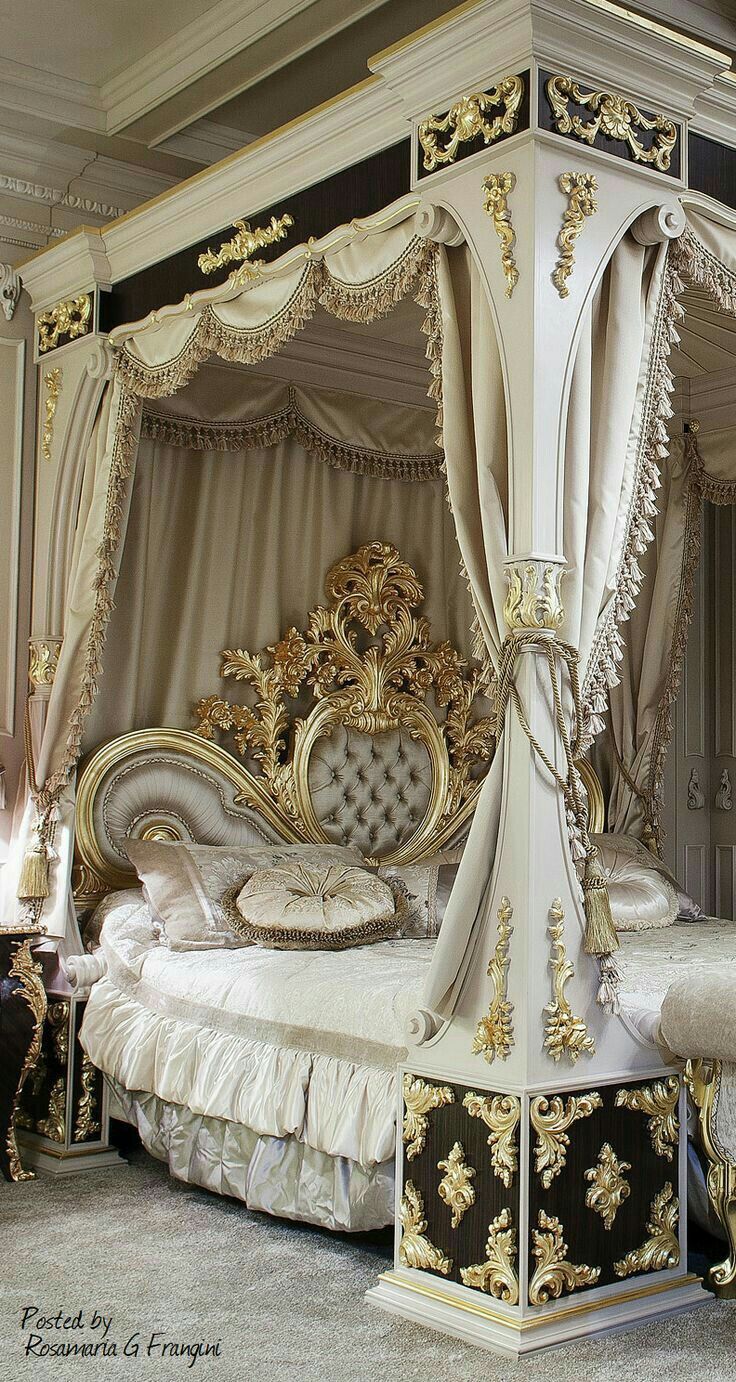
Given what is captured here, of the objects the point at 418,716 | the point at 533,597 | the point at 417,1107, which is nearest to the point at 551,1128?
the point at 417,1107

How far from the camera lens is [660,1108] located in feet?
9.96

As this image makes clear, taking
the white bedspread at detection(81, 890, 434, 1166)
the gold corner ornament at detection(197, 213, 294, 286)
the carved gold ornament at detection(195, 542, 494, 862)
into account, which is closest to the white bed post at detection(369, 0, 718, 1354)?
the white bedspread at detection(81, 890, 434, 1166)

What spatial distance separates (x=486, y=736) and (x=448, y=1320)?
2714mm

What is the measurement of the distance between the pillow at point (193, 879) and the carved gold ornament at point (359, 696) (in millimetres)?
364

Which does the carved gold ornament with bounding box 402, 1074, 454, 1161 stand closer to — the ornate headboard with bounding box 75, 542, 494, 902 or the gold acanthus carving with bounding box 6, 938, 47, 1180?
the gold acanthus carving with bounding box 6, 938, 47, 1180

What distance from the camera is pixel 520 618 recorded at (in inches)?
114

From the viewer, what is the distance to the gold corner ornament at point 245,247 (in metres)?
3.69

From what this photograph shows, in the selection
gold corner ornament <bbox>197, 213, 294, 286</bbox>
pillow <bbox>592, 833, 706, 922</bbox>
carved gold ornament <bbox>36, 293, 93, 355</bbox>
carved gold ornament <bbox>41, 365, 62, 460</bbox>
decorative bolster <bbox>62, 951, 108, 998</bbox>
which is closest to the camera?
gold corner ornament <bbox>197, 213, 294, 286</bbox>

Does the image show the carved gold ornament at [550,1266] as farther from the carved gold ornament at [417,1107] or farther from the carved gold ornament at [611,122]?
the carved gold ornament at [611,122]

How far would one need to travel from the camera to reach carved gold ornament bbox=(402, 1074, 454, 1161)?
9.81 feet

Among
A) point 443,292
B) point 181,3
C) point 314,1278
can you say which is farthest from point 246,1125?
point 181,3

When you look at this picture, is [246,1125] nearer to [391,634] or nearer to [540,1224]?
[540,1224]

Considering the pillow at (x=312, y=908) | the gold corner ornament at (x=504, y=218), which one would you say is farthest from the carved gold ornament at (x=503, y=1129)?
the gold corner ornament at (x=504, y=218)

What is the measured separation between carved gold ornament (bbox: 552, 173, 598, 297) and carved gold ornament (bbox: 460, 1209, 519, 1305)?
182cm
